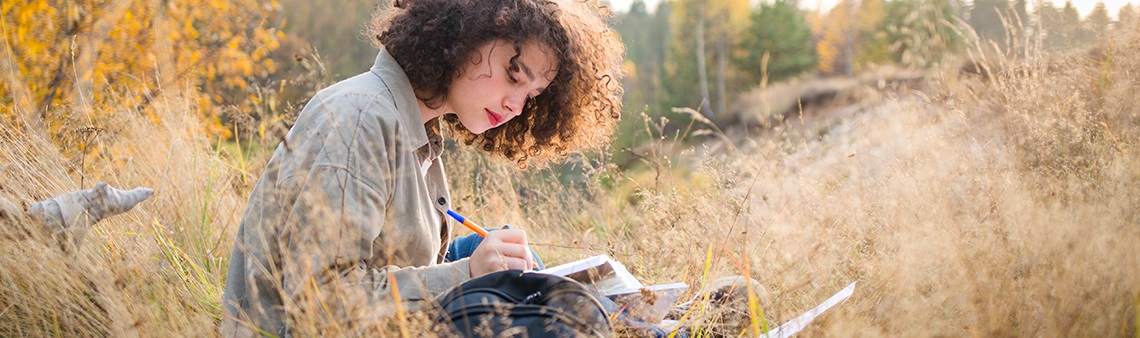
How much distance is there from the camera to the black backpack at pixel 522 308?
1351 mm

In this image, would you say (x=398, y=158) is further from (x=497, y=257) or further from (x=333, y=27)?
(x=333, y=27)

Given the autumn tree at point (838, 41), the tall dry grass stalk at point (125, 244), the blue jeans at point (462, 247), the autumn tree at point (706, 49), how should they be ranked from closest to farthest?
the tall dry grass stalk at point (125, 244) → the blue jeans at point (462, 247) → the autumn tree at point (706, 49) → the autumn tree at point (838, 41)

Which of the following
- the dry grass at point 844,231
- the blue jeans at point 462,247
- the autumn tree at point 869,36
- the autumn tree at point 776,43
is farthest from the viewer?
the autumn tree at point 869,36

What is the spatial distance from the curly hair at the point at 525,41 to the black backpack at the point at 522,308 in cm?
71

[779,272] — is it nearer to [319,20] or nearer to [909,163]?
[909,163]

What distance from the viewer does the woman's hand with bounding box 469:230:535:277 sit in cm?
154

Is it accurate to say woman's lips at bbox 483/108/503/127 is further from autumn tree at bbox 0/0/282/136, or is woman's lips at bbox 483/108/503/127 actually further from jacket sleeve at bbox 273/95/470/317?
autumn tree at bbox 0/0/282/136

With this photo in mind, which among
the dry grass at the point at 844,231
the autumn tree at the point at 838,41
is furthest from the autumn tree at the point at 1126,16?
the autumn tree at the point at 838,41

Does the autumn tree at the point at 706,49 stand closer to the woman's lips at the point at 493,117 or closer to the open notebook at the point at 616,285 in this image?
the woman's lips at the point at 493,117

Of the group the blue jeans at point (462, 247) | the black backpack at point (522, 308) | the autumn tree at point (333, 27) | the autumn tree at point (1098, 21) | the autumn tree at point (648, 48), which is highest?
the autumn tree at point (1098, 21)

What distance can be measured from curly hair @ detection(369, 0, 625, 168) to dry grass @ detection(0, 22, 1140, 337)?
492mm

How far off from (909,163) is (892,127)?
4.75ft

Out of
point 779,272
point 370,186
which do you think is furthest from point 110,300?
point 779,272

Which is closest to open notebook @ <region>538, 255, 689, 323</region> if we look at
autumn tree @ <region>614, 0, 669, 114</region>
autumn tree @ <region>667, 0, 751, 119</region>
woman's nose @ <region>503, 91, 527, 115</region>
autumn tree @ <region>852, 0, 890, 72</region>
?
woman's nose @ <region>503, 91, 527, 115</region>
